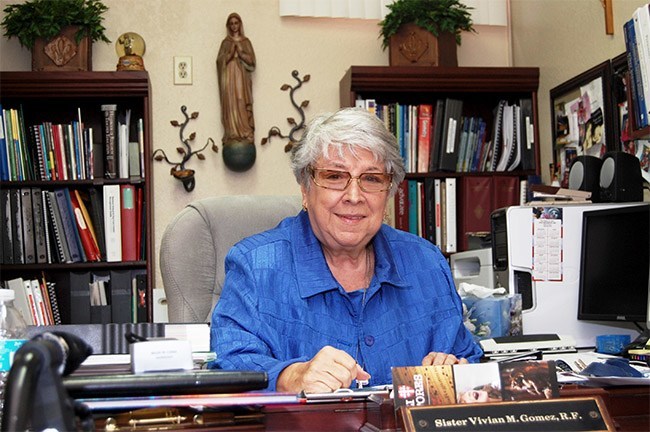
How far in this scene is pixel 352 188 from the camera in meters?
1.68

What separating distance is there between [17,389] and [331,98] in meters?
3.30

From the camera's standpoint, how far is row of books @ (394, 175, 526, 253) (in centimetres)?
358

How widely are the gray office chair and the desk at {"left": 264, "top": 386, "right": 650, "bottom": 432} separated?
1194 mm

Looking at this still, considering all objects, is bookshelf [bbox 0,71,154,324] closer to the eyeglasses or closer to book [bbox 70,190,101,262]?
book [bbox 70,190,101,262]

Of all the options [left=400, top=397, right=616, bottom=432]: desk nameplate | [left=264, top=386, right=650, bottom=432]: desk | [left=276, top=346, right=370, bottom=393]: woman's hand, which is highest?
[left=400, top=397, right=616, bottom=432]: desk nameplate

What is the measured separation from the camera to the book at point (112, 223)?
347cm

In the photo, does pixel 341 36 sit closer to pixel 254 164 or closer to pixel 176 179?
pixel 254 164

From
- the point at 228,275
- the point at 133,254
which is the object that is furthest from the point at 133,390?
the point at 133,254

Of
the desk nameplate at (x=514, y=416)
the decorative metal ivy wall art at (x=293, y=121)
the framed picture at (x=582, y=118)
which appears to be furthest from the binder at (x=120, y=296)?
the desk nameplate at (x=514, y=416)

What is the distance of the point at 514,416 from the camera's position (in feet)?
2.58

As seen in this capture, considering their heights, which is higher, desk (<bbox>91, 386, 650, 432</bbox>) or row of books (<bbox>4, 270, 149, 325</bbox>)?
desk (<bbox>91, 386, 650, 432</bbox>)

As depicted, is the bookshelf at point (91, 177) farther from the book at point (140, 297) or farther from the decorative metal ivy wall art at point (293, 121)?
the decorative metal ivy wall art at point (293, 121)

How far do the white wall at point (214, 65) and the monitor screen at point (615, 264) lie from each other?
1.64m

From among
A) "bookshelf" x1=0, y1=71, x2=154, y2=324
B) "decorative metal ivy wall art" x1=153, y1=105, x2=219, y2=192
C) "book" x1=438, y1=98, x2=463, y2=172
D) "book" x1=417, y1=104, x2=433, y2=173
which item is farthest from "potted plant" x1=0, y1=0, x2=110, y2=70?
"book" x1=438, y1=98, x2=463, y2=172
